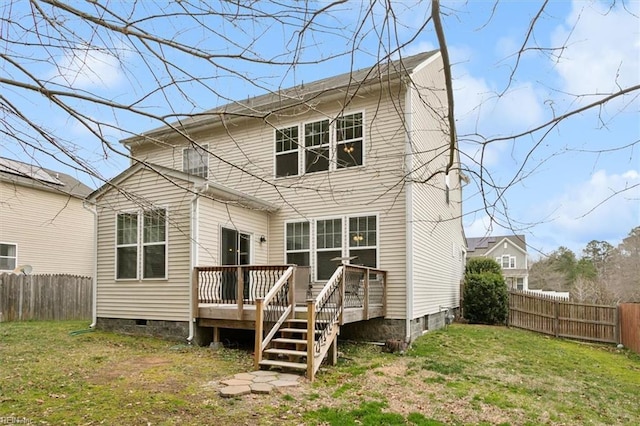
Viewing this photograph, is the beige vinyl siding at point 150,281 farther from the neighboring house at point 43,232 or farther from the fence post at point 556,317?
the fence post at point 556,317

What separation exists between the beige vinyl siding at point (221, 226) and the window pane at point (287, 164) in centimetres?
113

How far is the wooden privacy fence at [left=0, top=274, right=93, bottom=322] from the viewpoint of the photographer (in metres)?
13.6

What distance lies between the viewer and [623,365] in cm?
951

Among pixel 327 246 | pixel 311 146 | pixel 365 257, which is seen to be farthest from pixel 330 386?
pixel 311 146

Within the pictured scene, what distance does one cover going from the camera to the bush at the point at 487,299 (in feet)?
46.9

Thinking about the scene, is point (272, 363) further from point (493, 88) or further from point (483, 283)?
point (483, 283)

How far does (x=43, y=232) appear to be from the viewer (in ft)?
56.9

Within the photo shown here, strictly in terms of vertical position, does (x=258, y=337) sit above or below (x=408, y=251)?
below

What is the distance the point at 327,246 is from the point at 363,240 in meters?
0.92

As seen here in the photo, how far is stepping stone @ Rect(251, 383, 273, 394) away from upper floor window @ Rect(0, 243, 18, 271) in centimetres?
1404

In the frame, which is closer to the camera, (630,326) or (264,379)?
(264,379)

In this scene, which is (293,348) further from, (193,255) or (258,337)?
(193,255)

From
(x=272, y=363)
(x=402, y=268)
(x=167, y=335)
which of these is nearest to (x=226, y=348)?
(x=167, y=335)

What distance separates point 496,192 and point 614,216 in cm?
106
